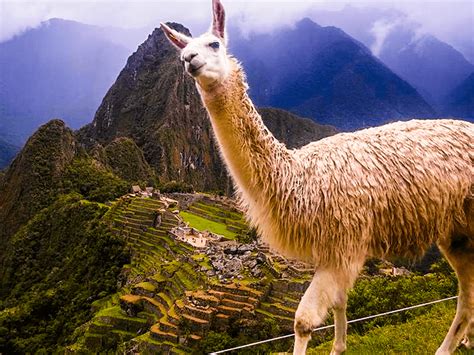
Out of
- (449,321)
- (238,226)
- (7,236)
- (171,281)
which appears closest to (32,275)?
(7,236)

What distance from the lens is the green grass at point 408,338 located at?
8.82 feet

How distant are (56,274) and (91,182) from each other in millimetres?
17050

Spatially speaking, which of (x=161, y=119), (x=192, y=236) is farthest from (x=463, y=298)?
(x=161, y=119)

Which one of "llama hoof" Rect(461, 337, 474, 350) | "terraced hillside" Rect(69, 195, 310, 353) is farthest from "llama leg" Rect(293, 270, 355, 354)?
"terraced hillside" Rect(69, 195, 310, 353)

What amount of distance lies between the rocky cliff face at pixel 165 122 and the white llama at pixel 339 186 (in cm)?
6469

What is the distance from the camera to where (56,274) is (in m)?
36.4

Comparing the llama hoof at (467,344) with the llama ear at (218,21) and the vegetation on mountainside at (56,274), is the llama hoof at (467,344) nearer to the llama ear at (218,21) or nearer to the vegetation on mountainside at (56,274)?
the llama ear at (218,21)

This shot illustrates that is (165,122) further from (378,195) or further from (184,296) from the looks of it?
(378,195)

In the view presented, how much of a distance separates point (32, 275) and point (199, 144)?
1855 inches

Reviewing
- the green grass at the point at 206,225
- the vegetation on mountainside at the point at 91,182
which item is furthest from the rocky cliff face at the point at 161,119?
the green grass at the point at 206,225

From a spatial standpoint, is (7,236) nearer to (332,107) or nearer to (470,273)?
(470,273)

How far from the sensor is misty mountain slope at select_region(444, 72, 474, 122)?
57.2 m

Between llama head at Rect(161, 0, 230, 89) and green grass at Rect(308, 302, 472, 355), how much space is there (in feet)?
5.62

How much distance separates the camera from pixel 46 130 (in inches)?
2124
